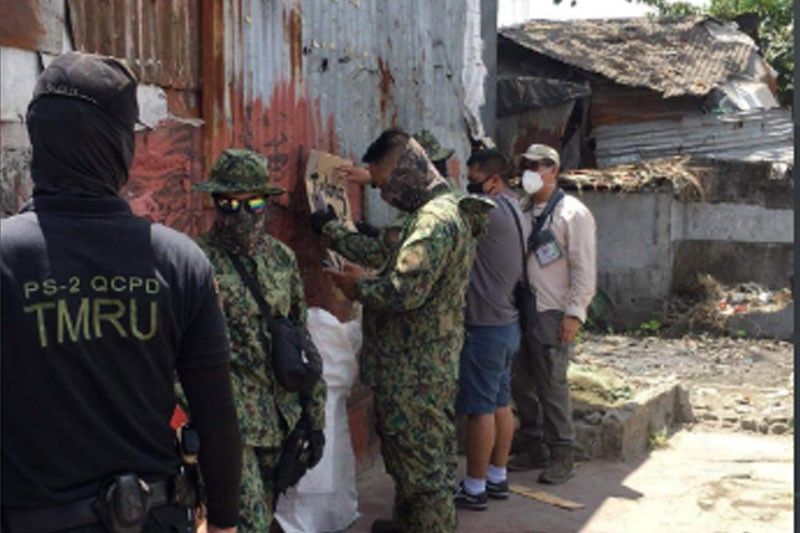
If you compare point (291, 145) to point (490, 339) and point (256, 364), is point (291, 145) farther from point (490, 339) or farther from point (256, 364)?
point (256, 364)

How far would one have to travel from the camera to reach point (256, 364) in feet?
13.6

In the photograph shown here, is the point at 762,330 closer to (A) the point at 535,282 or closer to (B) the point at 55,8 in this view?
(A) the point at 535,282

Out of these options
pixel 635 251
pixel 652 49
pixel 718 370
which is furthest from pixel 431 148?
pixel 652 49

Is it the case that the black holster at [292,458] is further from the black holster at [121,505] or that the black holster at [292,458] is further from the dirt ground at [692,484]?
the black holster at [121,505]

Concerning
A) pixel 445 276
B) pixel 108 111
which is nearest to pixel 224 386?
pixel 108 111

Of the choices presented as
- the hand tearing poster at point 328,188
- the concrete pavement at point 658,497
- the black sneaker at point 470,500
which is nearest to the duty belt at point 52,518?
the hand tearing poster at point 328,188

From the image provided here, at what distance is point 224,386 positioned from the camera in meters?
2.61

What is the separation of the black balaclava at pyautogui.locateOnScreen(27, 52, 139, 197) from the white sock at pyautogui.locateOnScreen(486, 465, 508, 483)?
4452 mm

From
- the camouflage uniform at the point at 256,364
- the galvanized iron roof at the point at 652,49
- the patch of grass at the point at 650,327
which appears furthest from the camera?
the galvanized iron roof at the point at 652,49

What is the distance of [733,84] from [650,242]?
12.4 feet

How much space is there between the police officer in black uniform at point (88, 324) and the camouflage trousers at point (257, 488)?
1.34 meters

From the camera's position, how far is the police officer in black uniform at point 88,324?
7.64 feet

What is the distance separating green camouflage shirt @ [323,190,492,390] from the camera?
5.04m

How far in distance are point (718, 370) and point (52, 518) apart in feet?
33.8
